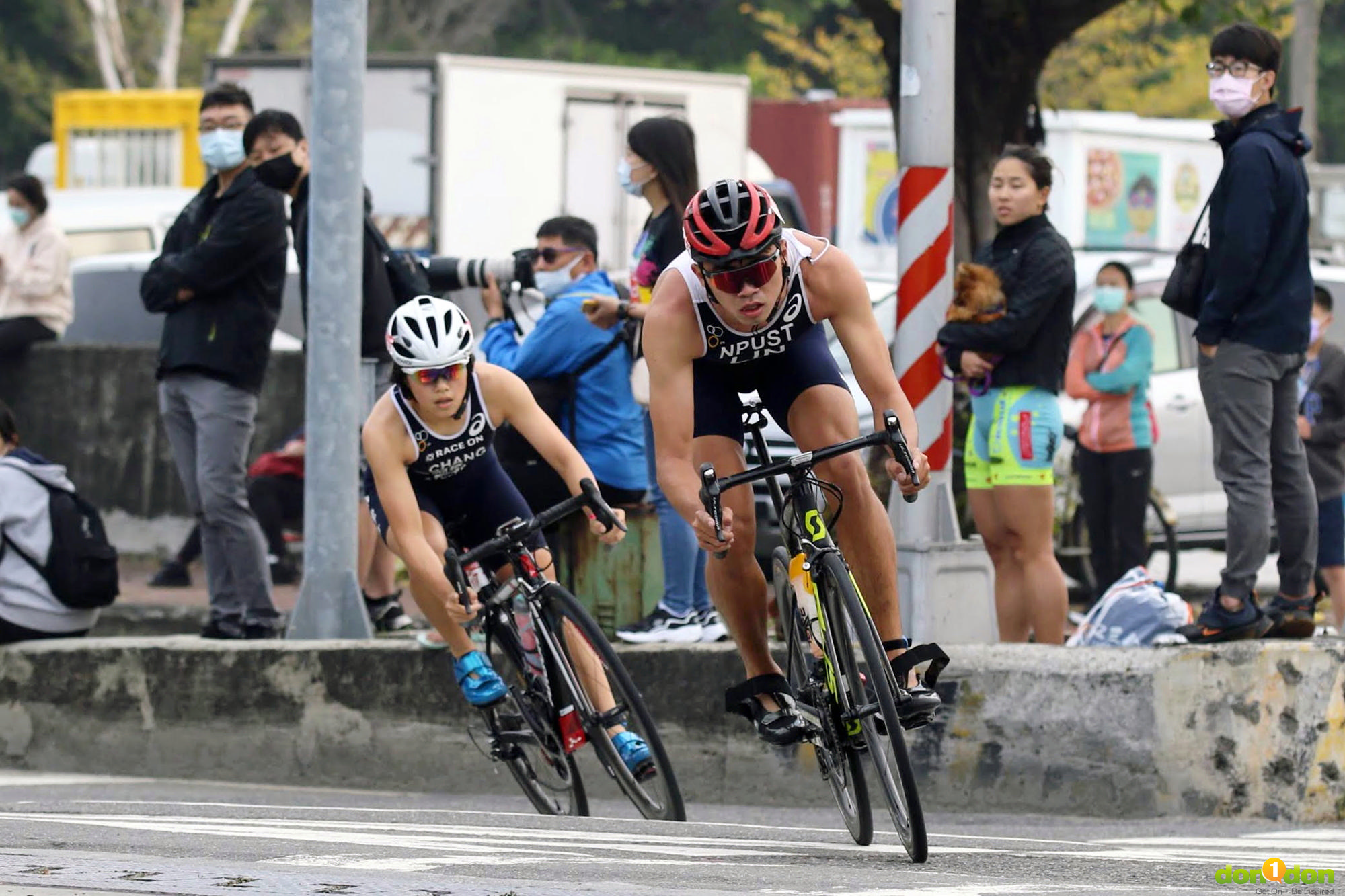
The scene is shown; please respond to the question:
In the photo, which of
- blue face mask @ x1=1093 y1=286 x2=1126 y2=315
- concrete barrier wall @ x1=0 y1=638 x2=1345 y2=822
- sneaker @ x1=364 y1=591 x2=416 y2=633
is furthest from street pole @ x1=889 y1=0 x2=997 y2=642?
blue face mask @ x1=1093 y1=286 x2=1126 y2=315

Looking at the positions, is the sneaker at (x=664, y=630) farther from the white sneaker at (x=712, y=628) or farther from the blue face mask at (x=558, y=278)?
the blue face mask at (x=558, y=278)

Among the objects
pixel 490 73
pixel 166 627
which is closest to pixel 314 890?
pixel 166 627

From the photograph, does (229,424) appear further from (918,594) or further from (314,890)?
(314,890)

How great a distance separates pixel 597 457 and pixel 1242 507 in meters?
2.44

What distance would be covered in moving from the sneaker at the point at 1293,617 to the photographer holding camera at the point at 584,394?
244 centimetres

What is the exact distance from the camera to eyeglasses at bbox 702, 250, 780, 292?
6344 millimetres

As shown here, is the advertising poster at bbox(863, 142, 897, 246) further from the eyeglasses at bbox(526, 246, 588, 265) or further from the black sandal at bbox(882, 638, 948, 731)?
the black sandal at bbox(882, 638, 948, 731)

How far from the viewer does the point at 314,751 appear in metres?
9.22

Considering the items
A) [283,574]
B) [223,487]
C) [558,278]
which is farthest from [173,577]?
[558,278]

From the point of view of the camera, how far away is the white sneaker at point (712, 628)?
9.02 m

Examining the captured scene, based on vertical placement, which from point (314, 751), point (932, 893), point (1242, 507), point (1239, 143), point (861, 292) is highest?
point (1239, 143)

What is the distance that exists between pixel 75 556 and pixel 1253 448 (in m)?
4.70

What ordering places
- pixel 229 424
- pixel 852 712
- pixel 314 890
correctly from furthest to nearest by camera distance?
pixel 229 424 → pixel 852 712 → pixel 314 890

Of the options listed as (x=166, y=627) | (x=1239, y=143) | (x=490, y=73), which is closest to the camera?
(x=1239, y=143)
